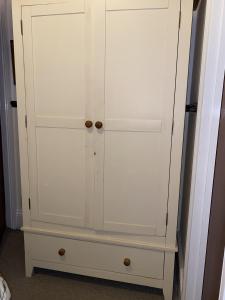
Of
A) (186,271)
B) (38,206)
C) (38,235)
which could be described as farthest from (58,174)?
(186,271)

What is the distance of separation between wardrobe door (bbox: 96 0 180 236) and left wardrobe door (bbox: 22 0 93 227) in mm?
114

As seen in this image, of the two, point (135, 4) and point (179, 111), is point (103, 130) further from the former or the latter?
point (135, 4)

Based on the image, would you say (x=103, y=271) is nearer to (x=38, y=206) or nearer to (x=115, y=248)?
(x=115, y=248)

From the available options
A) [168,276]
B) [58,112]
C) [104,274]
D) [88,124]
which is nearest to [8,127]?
[58,112]

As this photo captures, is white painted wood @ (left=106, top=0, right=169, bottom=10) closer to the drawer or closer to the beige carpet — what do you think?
the drawer

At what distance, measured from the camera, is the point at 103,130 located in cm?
141

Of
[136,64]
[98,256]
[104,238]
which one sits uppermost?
[136,64]

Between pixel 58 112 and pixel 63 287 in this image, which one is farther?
pixel 63 287

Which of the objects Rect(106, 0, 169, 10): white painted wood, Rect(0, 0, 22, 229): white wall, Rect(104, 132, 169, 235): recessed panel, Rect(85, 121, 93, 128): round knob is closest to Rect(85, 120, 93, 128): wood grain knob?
Rect(85, 121, 93, 128): round knob

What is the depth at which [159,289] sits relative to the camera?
1.65 metres

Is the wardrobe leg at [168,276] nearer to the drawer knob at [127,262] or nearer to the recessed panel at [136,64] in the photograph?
the drawer knob at [127,262]

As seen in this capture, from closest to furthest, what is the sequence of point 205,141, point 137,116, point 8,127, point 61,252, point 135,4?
point 205,141
point 135,4
point 137,116
point 61,252
point 8,127

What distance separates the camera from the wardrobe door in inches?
49.5

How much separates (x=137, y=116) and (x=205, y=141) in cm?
44
